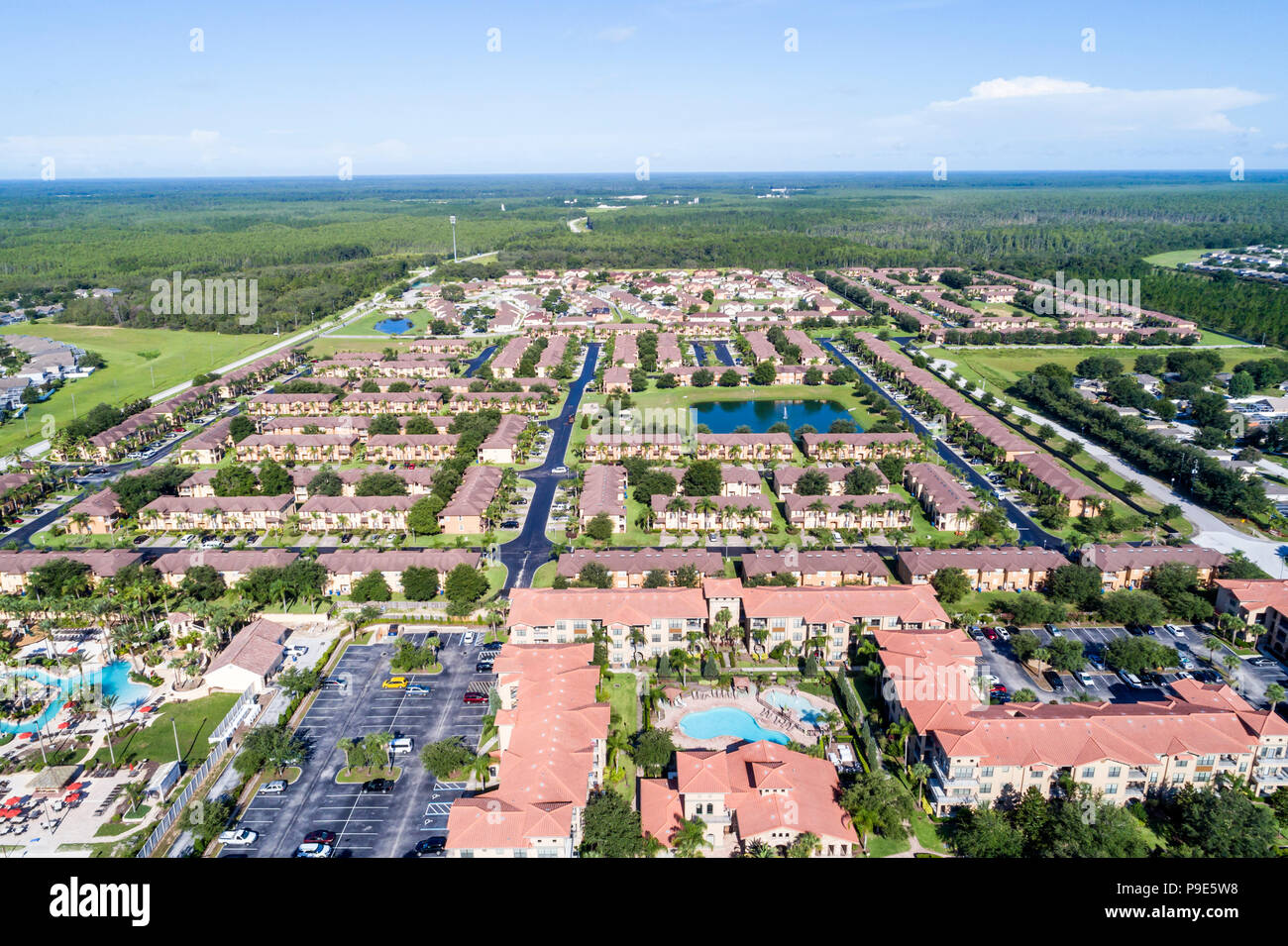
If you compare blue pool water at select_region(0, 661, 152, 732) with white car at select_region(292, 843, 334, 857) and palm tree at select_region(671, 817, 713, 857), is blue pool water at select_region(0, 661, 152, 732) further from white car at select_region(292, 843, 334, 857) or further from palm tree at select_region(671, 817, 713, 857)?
palm tree at select_region(671, 817, 713, 857)

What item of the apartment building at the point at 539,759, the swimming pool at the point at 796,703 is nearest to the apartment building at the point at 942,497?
the swimming pool at the point at 796,703

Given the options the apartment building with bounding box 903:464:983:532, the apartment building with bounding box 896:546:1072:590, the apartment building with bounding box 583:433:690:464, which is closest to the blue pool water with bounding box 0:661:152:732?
the apartment building with bounding box 583:433:690:464

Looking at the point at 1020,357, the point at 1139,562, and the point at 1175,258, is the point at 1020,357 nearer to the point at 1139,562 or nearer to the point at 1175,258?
the point at 1139,562

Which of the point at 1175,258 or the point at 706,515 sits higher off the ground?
the point at 1175,258

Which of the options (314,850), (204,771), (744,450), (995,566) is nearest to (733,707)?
(314,850)

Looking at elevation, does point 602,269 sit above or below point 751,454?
above
